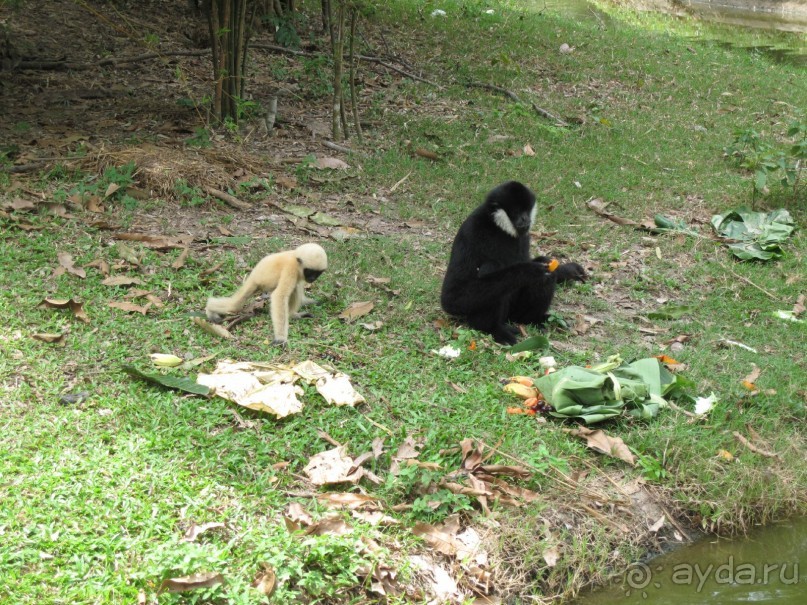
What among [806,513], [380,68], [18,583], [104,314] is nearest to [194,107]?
[380,68]

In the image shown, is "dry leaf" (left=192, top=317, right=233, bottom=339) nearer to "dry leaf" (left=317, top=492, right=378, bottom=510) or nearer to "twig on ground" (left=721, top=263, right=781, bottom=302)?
"dry leaf" (left=317, top=492, right=378, bottom=510)

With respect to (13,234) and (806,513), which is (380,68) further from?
(806,513)

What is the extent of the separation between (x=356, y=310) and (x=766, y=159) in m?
5.48

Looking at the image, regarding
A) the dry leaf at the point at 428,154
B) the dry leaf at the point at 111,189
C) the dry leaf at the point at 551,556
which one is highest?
the dry leaf at the point at 428,154

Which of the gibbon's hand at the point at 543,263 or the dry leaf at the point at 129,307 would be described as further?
the gibbon's hand at the point at 543,263

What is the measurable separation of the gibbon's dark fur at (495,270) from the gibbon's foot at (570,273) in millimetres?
792

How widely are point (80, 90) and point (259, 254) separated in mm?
4741

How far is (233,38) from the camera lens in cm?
970

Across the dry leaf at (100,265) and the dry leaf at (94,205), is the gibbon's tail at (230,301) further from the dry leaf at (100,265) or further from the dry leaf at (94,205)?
the dry leaf at (94,205)

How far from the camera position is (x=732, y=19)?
75.3ft

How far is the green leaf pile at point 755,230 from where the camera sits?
8625mm

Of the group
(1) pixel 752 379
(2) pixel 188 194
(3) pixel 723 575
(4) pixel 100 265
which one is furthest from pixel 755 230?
(4) pixel 100 265

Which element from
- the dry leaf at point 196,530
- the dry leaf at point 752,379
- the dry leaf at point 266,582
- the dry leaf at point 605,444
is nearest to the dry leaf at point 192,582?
the dry leaf at point 266,582

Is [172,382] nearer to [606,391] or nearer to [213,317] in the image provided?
[213,317]
